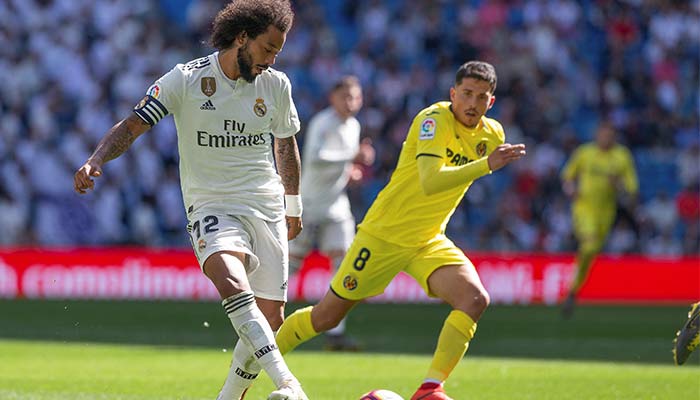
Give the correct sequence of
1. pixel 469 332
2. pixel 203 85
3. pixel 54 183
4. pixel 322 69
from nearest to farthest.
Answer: pixel 203 85
pixel 469 332
pixel 54 183
pixel 322 69

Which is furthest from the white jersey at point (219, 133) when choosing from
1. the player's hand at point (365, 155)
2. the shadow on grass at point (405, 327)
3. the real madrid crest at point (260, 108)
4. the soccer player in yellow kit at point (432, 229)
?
the player's hand at point (365, 155)

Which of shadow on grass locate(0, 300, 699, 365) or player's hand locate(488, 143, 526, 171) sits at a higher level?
player's hand locate(488, 143, 526, 171)

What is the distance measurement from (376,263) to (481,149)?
1095 mm

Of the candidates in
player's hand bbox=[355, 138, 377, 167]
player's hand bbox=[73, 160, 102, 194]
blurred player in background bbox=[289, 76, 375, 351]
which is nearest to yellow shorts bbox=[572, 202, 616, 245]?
blurred player in background bbox=[289, 76, 375, 351]

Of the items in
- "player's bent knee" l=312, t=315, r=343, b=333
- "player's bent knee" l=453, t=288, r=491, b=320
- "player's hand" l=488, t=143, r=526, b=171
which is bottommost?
"player's bent knee" l=312, t=315, r=343, b=333

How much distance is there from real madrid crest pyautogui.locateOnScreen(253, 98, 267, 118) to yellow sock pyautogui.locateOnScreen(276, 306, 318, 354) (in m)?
1.99

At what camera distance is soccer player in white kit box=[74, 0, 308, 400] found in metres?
A: 7.30

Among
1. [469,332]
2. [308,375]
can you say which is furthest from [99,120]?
[469,332]

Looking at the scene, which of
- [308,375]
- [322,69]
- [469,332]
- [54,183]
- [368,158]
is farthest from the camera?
[322,69]

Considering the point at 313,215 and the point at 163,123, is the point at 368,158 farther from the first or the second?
the point at 163,123

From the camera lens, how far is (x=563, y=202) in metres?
22.4

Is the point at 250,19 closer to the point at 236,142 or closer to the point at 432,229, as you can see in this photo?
the point at 236,142

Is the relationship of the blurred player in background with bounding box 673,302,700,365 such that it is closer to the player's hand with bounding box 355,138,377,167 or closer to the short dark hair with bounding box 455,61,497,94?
the short dark hair with bounding box 455,61,497,94

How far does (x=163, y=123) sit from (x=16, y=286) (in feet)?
12.9
